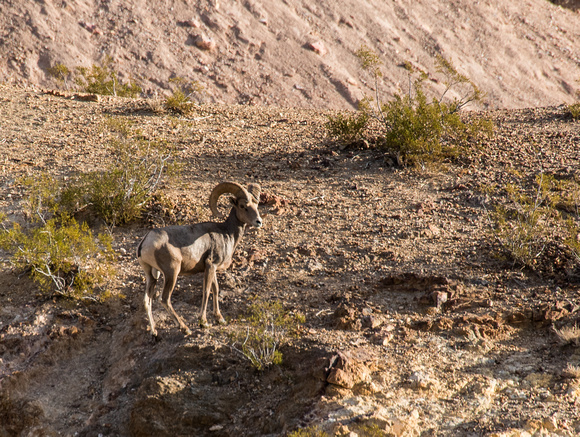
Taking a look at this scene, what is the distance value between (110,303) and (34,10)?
749 inches

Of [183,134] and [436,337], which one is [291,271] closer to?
[436,337]

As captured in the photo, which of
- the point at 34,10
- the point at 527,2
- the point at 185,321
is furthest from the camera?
the point at 527,2

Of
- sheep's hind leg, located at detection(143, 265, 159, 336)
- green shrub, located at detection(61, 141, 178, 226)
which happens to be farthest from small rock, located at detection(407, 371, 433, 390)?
green shrub, located at detection(61, 141, 178, 226)

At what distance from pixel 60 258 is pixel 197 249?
2.27 meters

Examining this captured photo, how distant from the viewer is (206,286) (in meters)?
6.75

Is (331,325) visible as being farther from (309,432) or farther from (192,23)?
(192,23)

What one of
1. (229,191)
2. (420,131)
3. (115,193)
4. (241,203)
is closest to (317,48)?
(420,131)

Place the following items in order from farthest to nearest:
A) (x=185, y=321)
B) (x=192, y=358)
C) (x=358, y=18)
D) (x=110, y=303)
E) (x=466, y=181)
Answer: (x=358, y=18) < (x=466, y=181) < (x=110, y=303) < (x=185, y=321) < (x=192, y=358)

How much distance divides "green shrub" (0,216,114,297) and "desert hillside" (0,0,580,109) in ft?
46.2

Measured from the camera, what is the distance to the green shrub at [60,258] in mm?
7523

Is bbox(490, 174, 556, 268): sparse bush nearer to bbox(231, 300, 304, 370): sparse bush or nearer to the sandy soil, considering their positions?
the sandy soil

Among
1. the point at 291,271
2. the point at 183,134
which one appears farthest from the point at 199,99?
the point at 291,271

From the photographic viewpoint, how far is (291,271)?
7949 millimetres

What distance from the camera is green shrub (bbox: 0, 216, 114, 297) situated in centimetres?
752
